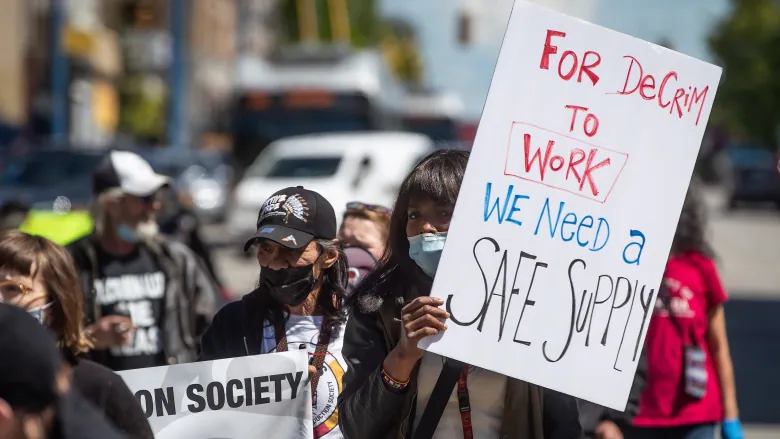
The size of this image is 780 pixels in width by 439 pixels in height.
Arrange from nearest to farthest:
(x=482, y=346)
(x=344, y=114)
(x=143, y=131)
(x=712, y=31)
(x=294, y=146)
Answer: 1. (x=482, y=346)
2. (x=294, y=146)
3. (x=344, y=114)
4. (x=143, y=131)
5. (x=712, y=31)

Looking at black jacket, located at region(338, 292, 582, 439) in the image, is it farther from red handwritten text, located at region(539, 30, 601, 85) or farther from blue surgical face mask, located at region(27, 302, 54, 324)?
blue surgical face mask, located at region(27, 302, 54, 324)

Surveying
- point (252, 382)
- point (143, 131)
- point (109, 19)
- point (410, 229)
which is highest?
point (410, 229)

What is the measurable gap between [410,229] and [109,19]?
48.2m

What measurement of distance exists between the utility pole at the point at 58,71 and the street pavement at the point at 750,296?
3.87 m

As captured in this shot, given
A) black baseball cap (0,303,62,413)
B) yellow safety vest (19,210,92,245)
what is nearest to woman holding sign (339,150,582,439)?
black baseball cap (0,303,62,413)

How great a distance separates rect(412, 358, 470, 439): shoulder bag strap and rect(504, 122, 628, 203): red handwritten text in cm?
48

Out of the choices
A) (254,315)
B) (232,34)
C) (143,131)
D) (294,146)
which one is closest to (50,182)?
(294,146)

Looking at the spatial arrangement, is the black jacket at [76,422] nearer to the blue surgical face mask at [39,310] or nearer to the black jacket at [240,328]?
the blue surgical face mask at [39,310]

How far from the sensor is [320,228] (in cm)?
363

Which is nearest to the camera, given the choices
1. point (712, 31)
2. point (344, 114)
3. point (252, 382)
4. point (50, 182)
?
point (252, 382)

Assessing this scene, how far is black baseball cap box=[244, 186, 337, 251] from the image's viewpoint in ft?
11.6

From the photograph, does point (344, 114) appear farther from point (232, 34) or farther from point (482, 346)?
point (232, 34)

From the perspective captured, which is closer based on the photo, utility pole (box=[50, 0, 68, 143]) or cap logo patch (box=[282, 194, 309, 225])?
cap logo patch (box=[282, 194, 309, 225])

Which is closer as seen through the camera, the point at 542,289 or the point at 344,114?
the point at 542,289
